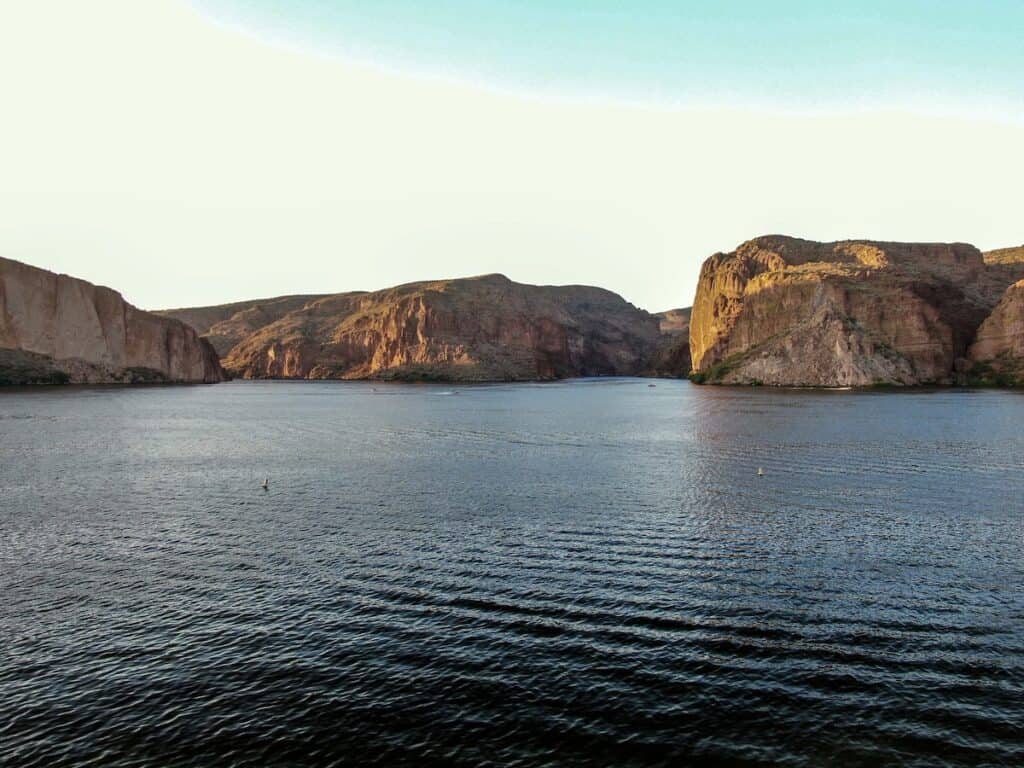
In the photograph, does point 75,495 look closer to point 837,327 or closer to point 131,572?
point 131,572

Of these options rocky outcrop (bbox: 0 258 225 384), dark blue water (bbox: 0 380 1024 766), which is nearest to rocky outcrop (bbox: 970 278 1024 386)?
dark blue water (bbox: 0 380 1024 766)

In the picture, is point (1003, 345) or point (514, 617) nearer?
point (514, 617)

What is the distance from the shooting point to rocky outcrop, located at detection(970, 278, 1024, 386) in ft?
556

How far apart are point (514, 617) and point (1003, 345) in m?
196

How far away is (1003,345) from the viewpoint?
17400cm

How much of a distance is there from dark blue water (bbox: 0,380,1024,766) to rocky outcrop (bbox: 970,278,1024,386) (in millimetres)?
145368

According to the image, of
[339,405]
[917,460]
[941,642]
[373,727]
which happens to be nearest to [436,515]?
[373,727]

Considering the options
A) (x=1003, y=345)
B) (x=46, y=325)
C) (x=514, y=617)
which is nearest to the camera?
(x=514, y=617)

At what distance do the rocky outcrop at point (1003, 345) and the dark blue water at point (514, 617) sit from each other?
145 m

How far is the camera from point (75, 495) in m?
44.9

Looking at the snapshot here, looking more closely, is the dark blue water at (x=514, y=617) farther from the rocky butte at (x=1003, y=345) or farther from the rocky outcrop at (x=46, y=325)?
the rocky outcrop at (x=46, y=325)

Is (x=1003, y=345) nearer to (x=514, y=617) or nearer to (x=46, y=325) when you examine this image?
(x=514, y=617)

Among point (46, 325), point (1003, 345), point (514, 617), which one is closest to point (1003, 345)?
point (1003, 345)

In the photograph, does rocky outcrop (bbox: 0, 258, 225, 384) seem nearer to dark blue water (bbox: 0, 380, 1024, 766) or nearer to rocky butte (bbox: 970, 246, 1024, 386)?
dark blue water (bbox: 0, 380, 1024, 766)
